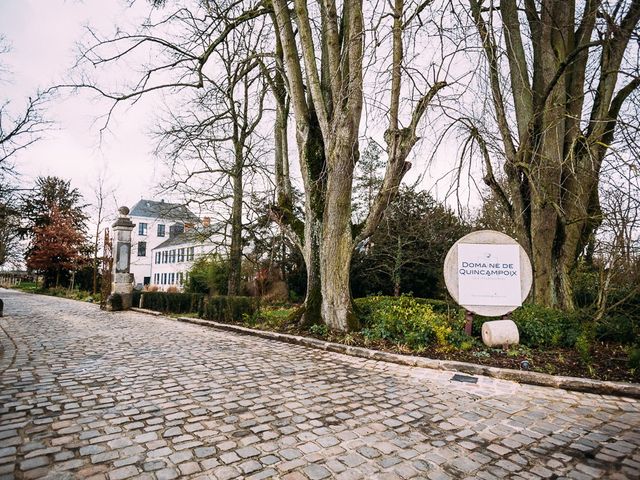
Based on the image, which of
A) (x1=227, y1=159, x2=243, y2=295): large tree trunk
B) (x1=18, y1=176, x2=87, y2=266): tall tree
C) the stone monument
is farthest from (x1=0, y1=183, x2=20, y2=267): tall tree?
the stone monument

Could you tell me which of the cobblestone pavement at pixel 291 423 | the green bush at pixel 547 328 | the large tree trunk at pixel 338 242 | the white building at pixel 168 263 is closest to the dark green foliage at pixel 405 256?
the large tree trunk at pixel 338 242

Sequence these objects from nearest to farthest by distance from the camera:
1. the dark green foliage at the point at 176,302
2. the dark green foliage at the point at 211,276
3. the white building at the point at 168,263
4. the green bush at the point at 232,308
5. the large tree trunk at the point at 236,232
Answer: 1. the green bush at the point at 232,308
2. the dark green foliage at the point at 176,302
3. the large tree trunk at the point at 236,232
4. the dark green foliage at the point at 211,276
5. the white building at the point at 168,263

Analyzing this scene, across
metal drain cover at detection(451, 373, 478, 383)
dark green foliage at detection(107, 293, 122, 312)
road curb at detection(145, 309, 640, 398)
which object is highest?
dark green foliage at detection(107, 293, 122, 312)

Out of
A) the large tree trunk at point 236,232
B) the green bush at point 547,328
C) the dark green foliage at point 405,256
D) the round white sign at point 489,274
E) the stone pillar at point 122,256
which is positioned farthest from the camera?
the dark green foliage at point 405,256

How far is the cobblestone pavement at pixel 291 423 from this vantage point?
2.80m

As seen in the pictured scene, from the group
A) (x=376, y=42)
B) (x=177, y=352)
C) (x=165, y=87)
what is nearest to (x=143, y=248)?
(x=165, y=87)

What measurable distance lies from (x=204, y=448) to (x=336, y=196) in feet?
19.3

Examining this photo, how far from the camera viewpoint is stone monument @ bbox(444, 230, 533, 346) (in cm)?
695

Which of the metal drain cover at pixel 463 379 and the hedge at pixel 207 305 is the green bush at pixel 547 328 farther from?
the hedge at pixel 207 305

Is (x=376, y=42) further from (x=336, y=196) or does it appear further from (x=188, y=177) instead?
(x=188, y=177)

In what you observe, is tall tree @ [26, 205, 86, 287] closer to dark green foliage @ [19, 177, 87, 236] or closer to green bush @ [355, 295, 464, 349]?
dark green foliage @ [19, 177, 87, 236]

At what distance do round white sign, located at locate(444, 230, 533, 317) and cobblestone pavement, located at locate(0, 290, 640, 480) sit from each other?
202 cm

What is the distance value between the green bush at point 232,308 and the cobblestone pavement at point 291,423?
4.46 metres

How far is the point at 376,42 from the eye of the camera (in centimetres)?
516
